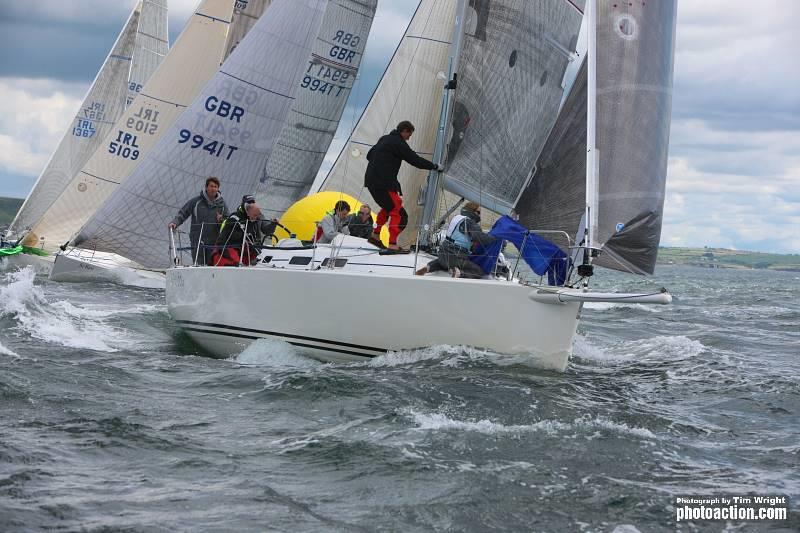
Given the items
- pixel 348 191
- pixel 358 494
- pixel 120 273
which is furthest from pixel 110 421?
pixel 120 273

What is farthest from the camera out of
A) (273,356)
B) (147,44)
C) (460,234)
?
(147,44)

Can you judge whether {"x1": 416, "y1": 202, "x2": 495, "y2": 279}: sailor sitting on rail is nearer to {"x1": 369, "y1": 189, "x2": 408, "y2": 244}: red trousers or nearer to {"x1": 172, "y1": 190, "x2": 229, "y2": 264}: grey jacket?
{"x1": 369, "y1": 189, "x2": 408, "y2": 244}: red trousers

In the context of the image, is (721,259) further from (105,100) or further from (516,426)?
(516,426)

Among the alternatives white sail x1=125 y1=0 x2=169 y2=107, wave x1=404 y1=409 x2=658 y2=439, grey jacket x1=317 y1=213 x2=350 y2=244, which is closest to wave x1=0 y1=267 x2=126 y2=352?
grey jacket x1=317 y1=213 x2=350 y2=244

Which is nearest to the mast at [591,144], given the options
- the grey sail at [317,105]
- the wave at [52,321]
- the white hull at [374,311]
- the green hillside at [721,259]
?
the white hull at [374,311]

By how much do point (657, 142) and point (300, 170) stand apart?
9078 mm

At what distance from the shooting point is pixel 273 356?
9.71m

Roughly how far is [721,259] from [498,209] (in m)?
160

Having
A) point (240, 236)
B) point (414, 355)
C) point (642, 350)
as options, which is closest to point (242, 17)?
point (240, 236)

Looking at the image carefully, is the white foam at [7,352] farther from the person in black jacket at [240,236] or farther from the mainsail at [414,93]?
the mainsail at [414,93]

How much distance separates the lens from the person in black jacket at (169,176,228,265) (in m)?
11.4

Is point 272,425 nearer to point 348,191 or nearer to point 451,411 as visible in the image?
point 451,411

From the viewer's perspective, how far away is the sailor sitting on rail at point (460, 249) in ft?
30.2

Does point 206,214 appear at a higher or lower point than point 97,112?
lower
